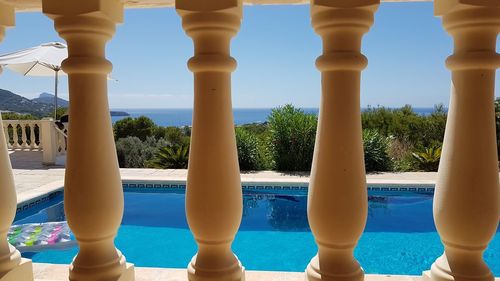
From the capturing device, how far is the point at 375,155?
973cm

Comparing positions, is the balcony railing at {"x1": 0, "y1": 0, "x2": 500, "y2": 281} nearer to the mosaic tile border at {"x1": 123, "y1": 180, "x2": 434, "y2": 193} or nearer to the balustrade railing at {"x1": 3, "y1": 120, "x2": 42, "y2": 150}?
the mosaic tile border at {"x1": 123, "y1": 180, "x2": 434, "y2": 193}

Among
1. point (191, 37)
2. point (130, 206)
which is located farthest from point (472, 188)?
point (130, 206)

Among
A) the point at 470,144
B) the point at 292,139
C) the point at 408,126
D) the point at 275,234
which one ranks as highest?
the point at 470,144

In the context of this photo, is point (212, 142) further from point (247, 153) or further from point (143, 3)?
point (247, 153)

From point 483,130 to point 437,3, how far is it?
370 millimetres

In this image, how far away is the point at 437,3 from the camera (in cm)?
103

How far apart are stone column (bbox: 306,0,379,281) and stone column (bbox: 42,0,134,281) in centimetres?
63

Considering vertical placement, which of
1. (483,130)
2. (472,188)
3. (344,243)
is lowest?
(344,243)

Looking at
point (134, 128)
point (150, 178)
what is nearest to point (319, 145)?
point (150, 178)

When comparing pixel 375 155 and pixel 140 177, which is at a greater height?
pixel 375 155

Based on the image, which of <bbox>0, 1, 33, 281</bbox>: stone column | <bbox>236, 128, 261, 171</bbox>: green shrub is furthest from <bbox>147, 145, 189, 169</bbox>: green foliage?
<bbox>0, 1, 33, 281</bbox>: stone column

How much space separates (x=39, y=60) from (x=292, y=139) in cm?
682

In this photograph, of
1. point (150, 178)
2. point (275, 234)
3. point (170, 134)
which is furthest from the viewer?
point (170, 134)

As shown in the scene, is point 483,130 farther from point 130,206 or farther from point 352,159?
point 130,206
